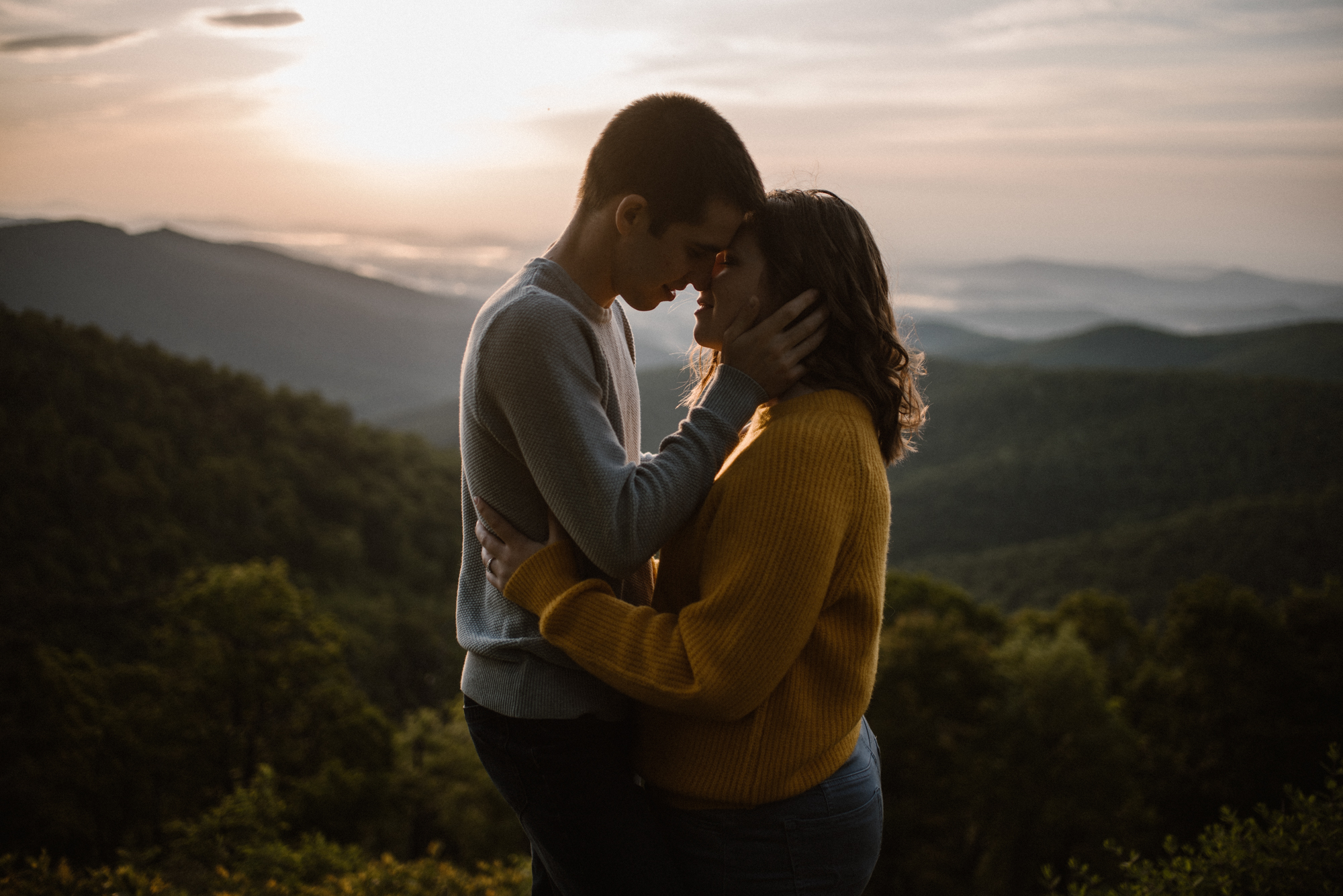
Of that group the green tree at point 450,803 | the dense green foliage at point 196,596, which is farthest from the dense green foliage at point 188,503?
the green tree at point 450,803

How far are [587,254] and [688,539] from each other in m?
0.92

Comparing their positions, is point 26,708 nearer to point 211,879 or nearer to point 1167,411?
point 211,879

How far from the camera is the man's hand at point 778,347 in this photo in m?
2.36

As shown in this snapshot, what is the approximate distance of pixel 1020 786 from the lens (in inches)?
926

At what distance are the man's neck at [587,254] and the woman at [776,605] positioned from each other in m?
0.36

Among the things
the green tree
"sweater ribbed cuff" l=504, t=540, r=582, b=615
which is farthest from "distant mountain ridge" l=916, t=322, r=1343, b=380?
"sweater ribbed cuff" l=504, t=540, r=582, b=615

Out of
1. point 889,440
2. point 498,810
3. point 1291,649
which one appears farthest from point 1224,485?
point 889,440

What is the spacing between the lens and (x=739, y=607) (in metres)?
2.04

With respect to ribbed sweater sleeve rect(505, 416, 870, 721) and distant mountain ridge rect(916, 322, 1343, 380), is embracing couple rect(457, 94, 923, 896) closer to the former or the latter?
ribbed sweater sleeve rect(505, 416, 870, 721)

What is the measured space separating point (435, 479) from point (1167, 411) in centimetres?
9437

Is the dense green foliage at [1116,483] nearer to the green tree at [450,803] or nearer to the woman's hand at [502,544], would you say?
the green tree at [450,803]

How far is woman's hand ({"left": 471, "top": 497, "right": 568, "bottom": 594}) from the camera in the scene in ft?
7.55

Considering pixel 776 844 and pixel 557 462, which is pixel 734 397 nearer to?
pixel 557 462

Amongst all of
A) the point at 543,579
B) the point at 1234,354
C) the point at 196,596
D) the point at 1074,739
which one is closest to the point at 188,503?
the point at 196,596
